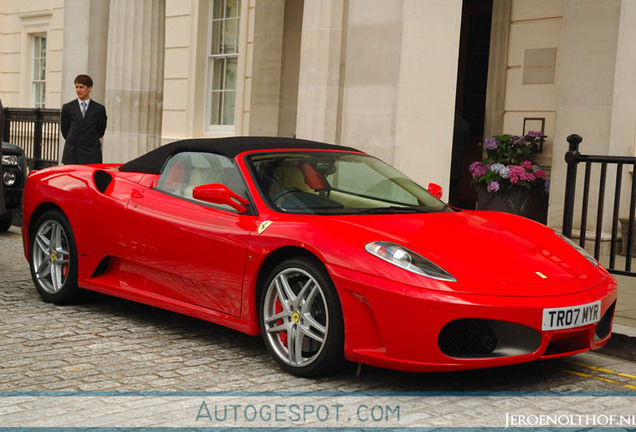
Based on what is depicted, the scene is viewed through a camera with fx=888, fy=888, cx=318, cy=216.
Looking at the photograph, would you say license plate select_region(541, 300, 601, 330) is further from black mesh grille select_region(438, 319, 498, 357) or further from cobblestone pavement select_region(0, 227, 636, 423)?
cobblestone pavement select_region(0, 227, 636, 423)

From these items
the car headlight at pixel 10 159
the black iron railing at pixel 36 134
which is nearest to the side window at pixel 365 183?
the car headlight at pixel 10 159

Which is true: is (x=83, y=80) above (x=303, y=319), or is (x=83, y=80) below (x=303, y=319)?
above

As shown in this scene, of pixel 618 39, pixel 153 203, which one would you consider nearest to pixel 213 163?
pixel 153 203

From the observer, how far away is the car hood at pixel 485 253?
183 inches

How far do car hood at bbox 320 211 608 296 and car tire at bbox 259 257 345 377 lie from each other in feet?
1.02

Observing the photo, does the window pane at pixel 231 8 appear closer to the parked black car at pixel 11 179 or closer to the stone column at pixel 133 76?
the stone column at pixel 133 76

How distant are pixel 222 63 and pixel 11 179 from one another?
655 cm

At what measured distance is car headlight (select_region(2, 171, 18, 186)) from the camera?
11531mm

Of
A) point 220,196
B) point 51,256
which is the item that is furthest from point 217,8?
point 220,196

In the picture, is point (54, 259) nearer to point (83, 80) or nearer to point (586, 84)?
point (83, 80)

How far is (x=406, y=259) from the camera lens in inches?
185

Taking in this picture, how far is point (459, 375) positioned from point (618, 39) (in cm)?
686

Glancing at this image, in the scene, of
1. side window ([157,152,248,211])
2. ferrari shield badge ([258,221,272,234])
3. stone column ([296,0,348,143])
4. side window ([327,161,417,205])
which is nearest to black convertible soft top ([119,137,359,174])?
side window ([157,152,248,211])

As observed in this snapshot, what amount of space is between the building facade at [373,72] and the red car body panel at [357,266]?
3979 millimetres
